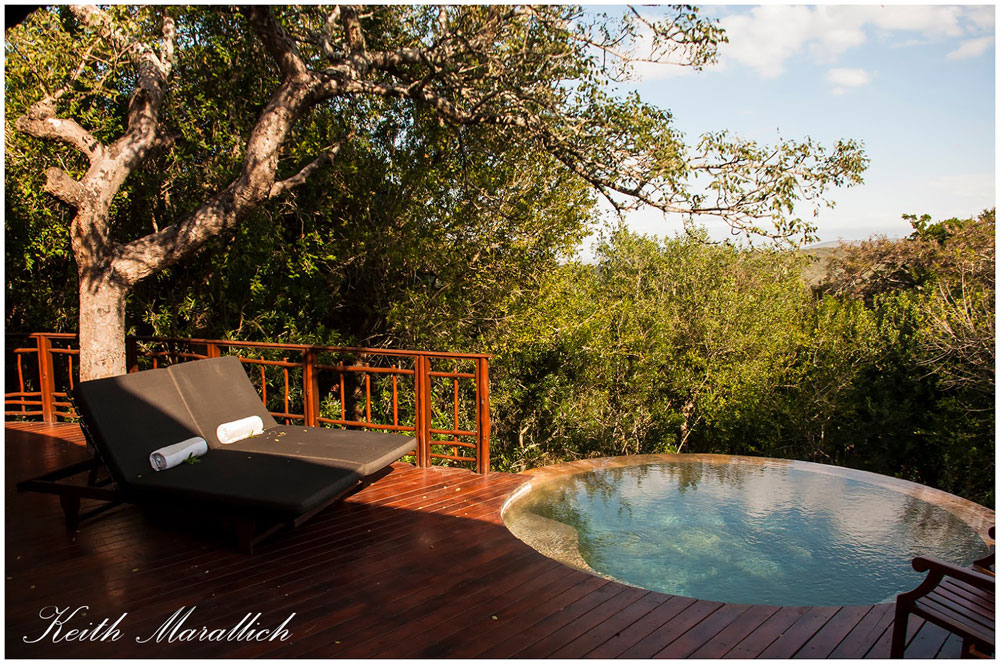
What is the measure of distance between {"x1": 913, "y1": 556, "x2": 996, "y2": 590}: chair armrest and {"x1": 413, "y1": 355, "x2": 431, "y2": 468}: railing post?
11.3ft

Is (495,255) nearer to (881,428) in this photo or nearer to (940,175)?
(940,175)

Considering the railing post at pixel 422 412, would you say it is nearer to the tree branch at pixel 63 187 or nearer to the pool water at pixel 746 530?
the pool water at pixel 746 530

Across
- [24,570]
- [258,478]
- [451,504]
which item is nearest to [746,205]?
[451,504]

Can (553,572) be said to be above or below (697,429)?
above

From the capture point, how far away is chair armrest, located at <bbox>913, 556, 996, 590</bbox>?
7.00ft

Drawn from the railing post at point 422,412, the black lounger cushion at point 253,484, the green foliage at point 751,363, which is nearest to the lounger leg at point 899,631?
the black lounger cushion at point 253,484

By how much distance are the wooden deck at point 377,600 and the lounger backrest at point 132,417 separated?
459 millimetres

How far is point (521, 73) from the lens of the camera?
6395 millimetres

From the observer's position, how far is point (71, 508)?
370 cm

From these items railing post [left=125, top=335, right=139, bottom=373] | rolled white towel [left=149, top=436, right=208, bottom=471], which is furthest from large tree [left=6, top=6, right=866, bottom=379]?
rolled white towel [left=149, top=436, right=208, bottom=471]

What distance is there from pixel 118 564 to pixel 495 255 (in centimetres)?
582

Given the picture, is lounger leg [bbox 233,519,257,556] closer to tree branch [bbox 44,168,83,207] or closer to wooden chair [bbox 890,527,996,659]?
wooden chair [bbox 890,527,996,659]

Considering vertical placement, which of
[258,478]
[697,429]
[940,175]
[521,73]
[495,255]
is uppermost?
[521,73]

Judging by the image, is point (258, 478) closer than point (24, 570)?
No
